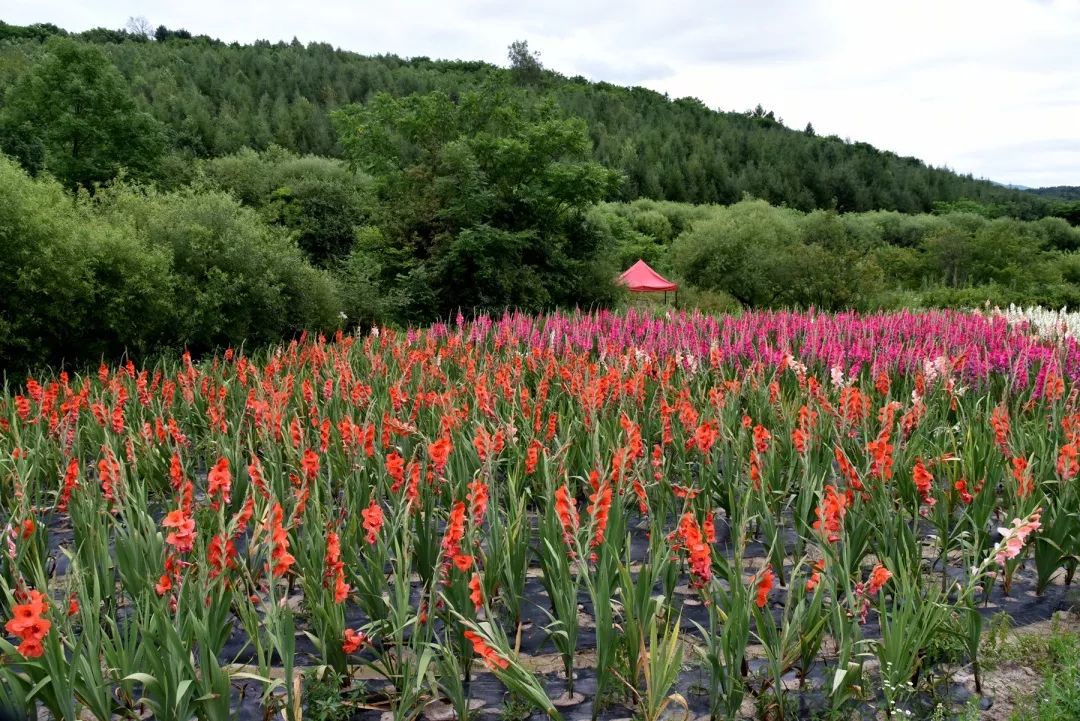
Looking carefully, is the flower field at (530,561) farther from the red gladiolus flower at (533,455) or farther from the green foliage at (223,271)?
the green foliage at (223,271)

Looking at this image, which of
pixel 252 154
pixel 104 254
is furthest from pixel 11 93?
pixel 104 254

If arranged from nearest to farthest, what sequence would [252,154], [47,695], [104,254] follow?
[47,695] < [104,254] < [252,154]

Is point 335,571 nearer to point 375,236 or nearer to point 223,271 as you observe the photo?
point 223,271

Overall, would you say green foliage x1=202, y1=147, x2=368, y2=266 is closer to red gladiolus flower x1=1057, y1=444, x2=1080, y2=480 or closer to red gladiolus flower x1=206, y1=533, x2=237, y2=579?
red gladiolus flower x1=206, y1=533, x2=237, y2=579

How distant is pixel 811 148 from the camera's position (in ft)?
237

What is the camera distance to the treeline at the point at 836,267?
20141 mm

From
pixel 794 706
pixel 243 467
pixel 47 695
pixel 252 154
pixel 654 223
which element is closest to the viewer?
pixel 47 695

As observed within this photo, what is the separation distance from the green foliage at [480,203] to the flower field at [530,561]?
441 inches

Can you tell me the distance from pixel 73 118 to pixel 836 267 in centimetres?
2392

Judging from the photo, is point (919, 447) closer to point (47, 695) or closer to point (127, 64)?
point (47, 695)

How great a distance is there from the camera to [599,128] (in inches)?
2643

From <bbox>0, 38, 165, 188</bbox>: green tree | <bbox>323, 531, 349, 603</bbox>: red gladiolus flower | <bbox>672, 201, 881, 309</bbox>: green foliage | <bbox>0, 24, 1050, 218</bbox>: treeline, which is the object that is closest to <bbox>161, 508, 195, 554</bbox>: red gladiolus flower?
<bbox>323, 531, 349, 603</bbox>: red gladiolus flower

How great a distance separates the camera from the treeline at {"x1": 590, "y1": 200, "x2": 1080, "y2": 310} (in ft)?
66.1

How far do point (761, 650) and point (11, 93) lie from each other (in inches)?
1315
